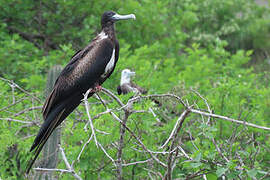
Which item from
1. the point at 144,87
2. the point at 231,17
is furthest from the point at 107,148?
the point at 231,17

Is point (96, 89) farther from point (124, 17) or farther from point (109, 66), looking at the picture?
point (124, 17)

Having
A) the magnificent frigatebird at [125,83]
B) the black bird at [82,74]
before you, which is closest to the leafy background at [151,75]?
the magnificent frigatebird at [125,83]

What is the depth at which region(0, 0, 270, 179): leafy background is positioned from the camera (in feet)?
9.55

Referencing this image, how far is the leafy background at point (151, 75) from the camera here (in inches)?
115

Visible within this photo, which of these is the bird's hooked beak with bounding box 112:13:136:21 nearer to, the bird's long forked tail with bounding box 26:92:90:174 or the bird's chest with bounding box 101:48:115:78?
the bird's chest with bounding box 101:48:115:78

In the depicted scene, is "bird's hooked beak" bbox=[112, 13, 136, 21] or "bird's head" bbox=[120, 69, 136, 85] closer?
"bird's hooked beak" bbox=[112, 13, 136, 21]

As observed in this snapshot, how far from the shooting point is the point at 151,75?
4961 mm

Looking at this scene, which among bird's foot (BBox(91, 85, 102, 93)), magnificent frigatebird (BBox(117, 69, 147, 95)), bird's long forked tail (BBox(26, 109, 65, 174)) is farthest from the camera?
magnificent frigatebird (BBox(117, 69, 147, 95))

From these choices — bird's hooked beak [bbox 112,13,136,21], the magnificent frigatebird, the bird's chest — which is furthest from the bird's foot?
the magnificent frigatebird

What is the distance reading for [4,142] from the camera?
3262mm

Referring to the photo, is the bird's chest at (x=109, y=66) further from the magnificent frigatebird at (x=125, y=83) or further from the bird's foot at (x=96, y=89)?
the magnificent frigatebird at (x=125, y=83)

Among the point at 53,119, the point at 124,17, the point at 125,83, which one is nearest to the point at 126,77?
the point at 125,83

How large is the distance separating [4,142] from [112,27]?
3.78 feet

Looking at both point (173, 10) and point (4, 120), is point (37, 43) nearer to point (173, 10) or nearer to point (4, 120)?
point (173, 10)
